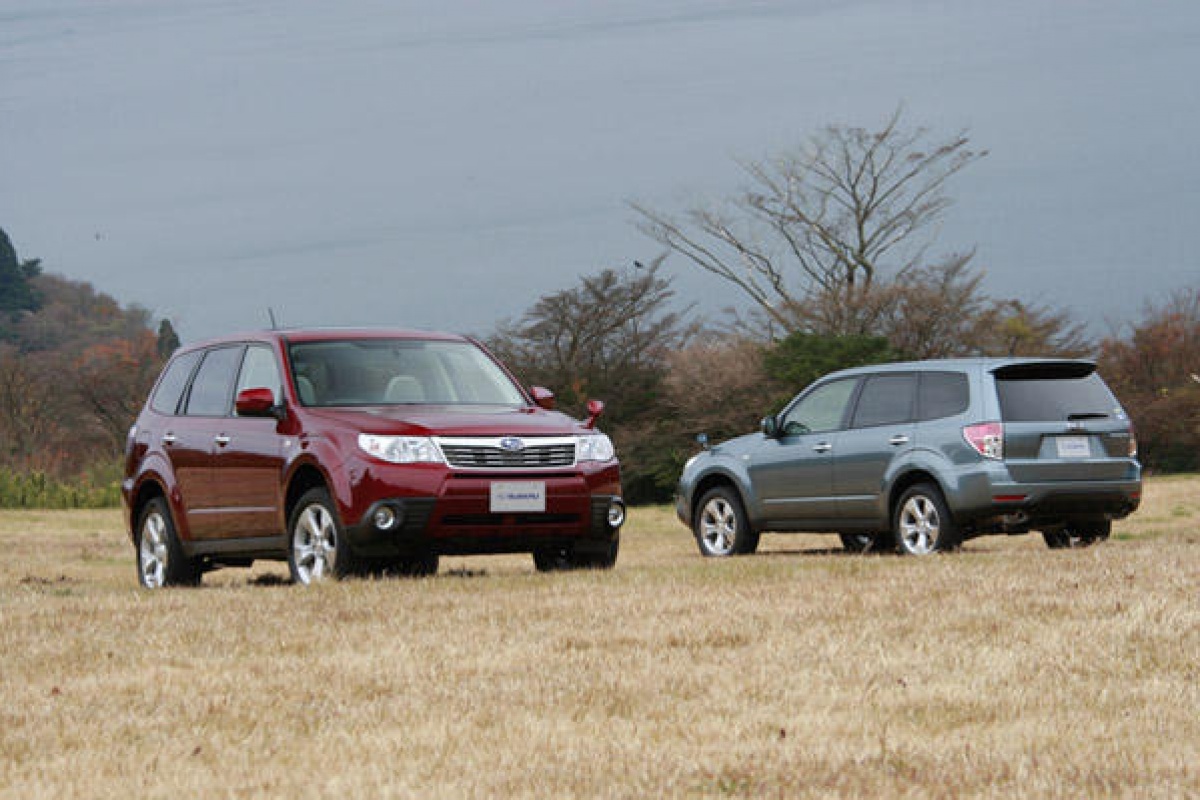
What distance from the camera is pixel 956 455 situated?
576 inches

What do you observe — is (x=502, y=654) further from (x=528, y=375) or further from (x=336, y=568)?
(x=528, y=375)

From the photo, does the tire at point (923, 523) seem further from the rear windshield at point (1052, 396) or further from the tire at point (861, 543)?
the tire at point (861, 543)

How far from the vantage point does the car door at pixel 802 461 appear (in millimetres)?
16109

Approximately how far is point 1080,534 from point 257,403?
25.2ft

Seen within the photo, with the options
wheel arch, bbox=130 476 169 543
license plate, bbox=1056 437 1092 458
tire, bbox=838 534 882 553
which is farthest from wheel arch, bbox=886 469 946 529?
wheel arch, bbox=130 476 169 543

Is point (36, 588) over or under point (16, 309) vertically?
under

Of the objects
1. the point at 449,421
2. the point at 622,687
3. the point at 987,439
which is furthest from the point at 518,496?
the point at 622,687

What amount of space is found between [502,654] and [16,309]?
12435cm

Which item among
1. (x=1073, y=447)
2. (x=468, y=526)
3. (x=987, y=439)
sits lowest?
(x=468, y=526)

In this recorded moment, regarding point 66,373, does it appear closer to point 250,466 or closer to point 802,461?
point 802,461

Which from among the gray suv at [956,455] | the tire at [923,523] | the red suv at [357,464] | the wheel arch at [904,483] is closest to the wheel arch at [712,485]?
the gray suv at [956,455]

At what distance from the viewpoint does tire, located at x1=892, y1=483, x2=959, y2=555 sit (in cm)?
1473

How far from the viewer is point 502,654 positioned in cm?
830

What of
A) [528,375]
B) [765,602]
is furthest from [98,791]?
[528,375]
